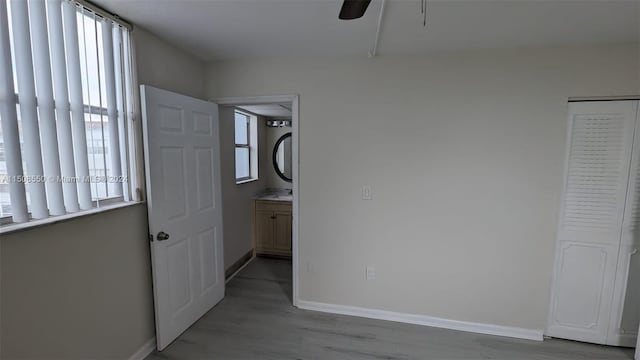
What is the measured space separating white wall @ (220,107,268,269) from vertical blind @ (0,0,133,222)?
1.35 meters

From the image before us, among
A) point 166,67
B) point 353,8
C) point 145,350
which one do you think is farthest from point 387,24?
point 145,350

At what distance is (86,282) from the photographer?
5.71 ft

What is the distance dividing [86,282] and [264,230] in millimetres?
2558

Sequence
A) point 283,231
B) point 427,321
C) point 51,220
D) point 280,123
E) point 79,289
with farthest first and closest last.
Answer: point 280,123, point 283,231, point 427,321, point 79,289, point 51,220

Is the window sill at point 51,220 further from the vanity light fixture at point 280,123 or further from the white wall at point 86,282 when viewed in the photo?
the vanity light fixture at point 280,123

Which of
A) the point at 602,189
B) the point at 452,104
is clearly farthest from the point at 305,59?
the point at 602,189

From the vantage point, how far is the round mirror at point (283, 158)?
15.8 ft

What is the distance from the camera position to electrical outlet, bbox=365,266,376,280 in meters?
2.74

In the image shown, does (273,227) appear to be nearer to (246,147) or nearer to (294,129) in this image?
(246,147)

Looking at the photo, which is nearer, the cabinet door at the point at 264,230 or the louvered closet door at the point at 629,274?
the louvered closet door at the point at 629,274

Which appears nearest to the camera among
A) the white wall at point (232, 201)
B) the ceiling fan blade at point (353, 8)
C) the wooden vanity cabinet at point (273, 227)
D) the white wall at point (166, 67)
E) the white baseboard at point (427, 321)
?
the ceiling fan blade at point (353, 8)

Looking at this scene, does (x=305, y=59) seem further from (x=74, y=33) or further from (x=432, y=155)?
(x=74, y=33)

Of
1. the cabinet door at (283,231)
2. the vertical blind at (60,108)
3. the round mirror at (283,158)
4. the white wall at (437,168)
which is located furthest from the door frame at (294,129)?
the round mirror at (283,158)

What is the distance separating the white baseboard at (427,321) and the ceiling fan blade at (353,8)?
2.41 m
